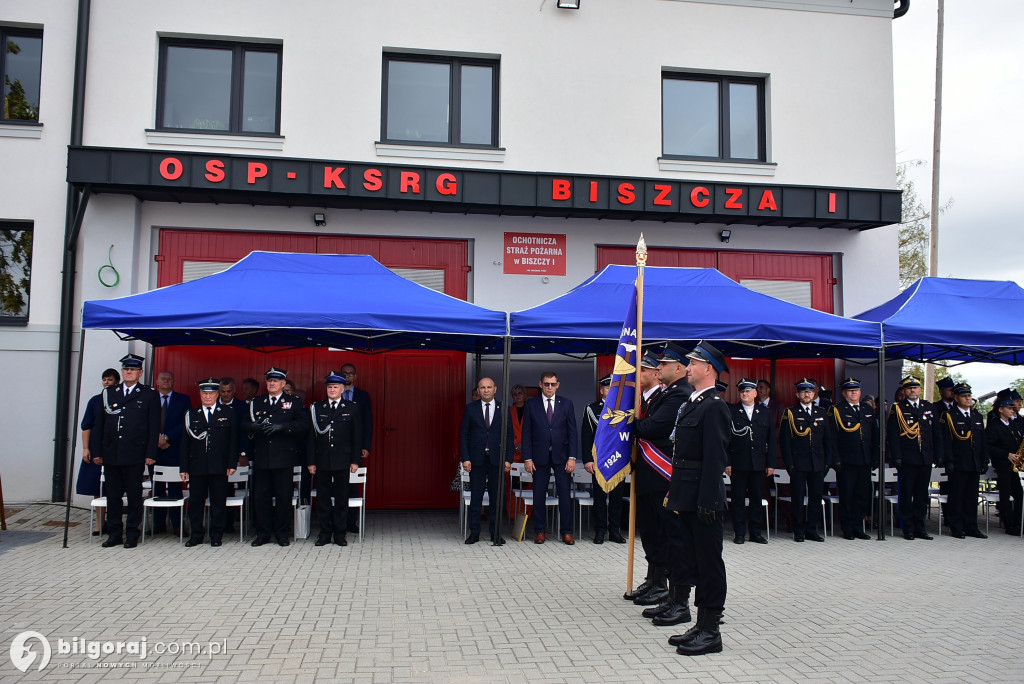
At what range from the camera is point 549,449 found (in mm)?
8609

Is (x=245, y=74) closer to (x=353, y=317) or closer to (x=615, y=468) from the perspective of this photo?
(x=353, y=317)

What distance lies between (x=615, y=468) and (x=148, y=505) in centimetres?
539

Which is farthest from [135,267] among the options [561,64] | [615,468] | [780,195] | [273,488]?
[780,195]

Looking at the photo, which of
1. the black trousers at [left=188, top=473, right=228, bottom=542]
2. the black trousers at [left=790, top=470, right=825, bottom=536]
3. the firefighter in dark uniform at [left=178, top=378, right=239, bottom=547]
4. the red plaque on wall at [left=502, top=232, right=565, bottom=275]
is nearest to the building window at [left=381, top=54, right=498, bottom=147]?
the red plaque on wall at [left=502, top=232, right=565, bottom=275]

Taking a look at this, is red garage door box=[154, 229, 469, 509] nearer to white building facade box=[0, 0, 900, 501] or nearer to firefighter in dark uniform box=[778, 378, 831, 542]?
white building facade box=[0, 0, 900, 501]

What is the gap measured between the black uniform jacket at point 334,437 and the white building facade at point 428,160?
2.26m

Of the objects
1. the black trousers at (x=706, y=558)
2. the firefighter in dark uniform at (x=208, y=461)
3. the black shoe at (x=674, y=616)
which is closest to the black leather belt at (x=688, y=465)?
the black trousers at (x=706, y=558)

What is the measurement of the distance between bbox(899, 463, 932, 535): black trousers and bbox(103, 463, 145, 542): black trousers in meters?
9.36

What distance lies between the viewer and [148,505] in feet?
26.0

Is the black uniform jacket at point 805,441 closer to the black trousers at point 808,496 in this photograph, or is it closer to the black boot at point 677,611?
the black trousers at point 808,496

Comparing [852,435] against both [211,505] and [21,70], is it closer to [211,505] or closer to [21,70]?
[211,505]

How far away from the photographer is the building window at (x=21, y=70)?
10.5 metres

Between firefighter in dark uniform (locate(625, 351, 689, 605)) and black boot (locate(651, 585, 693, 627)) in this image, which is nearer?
black boot (locate(651, 585, 693, 627))

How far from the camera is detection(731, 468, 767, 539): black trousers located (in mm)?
8812
